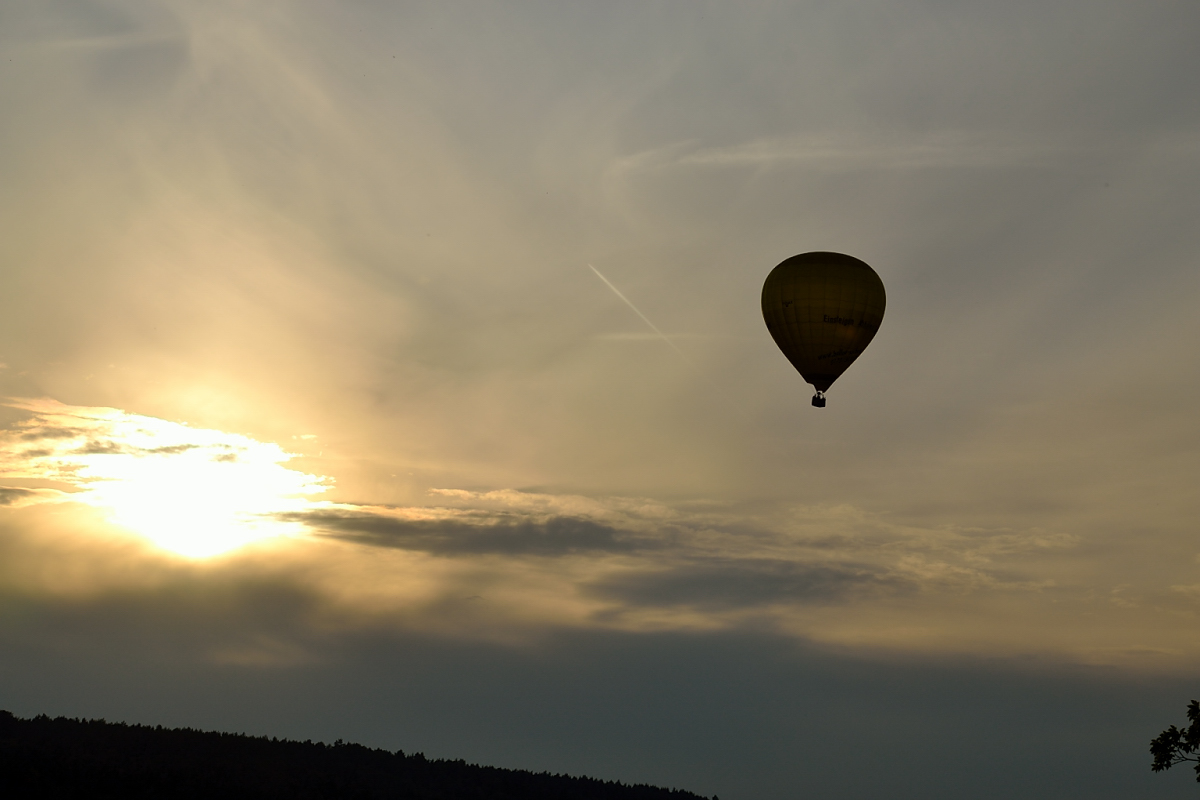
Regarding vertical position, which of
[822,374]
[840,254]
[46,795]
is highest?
[840,254]

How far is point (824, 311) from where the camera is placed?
8650 centimetres

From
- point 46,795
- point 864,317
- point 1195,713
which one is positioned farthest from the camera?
point 46,795

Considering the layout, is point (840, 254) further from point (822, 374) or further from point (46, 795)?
point (46, 795)

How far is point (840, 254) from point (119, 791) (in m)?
178

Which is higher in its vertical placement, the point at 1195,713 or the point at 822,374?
the point at 822,374

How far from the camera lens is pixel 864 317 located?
286ft

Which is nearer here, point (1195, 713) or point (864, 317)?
point (1195, 713)

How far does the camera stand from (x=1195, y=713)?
141 feet

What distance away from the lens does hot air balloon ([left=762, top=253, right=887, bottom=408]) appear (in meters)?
86.5

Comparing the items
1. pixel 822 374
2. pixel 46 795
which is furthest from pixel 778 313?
pixel 46 795

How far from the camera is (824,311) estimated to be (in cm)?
8650

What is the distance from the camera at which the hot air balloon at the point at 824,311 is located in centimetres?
8650

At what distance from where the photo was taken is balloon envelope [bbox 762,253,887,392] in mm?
86500

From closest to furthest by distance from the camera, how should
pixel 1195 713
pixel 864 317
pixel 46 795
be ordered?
1. pixel 1195 713
2. pixel 864 317
3. pixel 46 795
